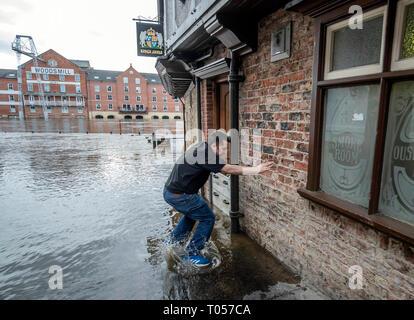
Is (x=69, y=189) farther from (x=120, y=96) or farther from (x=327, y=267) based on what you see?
(x=120, y=96)

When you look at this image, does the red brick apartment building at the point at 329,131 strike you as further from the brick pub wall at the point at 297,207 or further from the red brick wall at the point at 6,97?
the red brick wall at the point at 6,97

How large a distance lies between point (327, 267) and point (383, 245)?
0.73 metres

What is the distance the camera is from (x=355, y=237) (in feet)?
7.59

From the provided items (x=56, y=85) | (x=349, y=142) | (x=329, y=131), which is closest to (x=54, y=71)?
(x=56, y=85)

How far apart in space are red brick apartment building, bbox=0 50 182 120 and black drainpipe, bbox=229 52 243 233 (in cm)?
5157

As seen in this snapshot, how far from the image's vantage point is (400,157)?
198 centimetres

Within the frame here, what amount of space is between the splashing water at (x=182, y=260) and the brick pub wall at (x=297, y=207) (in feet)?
2.41

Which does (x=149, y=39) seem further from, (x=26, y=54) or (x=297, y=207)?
(x=26, y=54)

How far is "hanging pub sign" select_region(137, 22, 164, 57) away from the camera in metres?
10.8

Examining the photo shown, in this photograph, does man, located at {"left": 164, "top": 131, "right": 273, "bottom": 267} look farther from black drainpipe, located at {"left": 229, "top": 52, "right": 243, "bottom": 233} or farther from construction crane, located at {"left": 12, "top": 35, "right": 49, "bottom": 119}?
construction crane, located at {"left": 12, "top": 35, "right": 49, "bottom": 119}

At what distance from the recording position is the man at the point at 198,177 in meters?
3.00

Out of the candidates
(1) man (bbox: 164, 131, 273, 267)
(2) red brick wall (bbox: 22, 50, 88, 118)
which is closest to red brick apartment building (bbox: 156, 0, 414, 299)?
(1) man (bbox: 164, 131, 273, 267)

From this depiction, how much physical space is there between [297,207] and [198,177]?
4.09 ft
